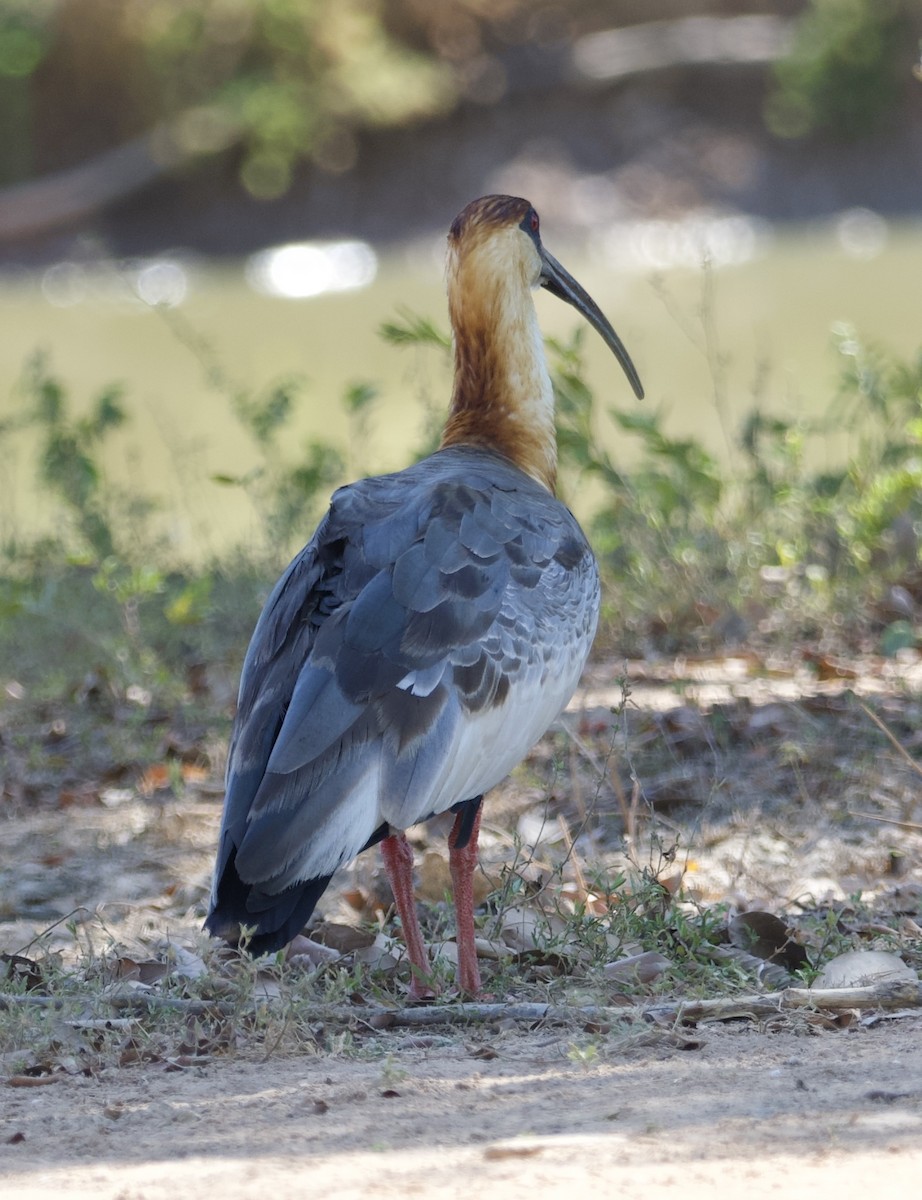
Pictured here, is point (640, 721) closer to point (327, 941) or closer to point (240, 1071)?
point (327, 941)

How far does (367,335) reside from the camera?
18.3m

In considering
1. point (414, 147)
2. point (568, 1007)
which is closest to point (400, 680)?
point (568, 1007)

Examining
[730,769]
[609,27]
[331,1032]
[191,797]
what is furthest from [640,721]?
[609,27]

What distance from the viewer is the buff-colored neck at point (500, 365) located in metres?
4.64

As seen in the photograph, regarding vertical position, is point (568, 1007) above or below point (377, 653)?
below

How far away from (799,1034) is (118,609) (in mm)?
4270

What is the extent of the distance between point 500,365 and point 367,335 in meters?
13.9

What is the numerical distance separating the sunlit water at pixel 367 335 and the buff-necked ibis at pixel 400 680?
262cm

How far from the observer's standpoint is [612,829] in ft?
16.5

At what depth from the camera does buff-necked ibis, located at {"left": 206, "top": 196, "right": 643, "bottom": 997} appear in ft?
11.5

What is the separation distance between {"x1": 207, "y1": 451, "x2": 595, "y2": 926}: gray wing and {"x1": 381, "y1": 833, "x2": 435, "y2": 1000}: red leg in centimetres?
40

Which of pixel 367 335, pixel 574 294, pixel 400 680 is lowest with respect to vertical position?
pixel 400 680

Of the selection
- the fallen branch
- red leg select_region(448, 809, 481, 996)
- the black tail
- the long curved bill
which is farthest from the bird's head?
the fallen branch

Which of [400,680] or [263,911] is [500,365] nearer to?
[400,680]
